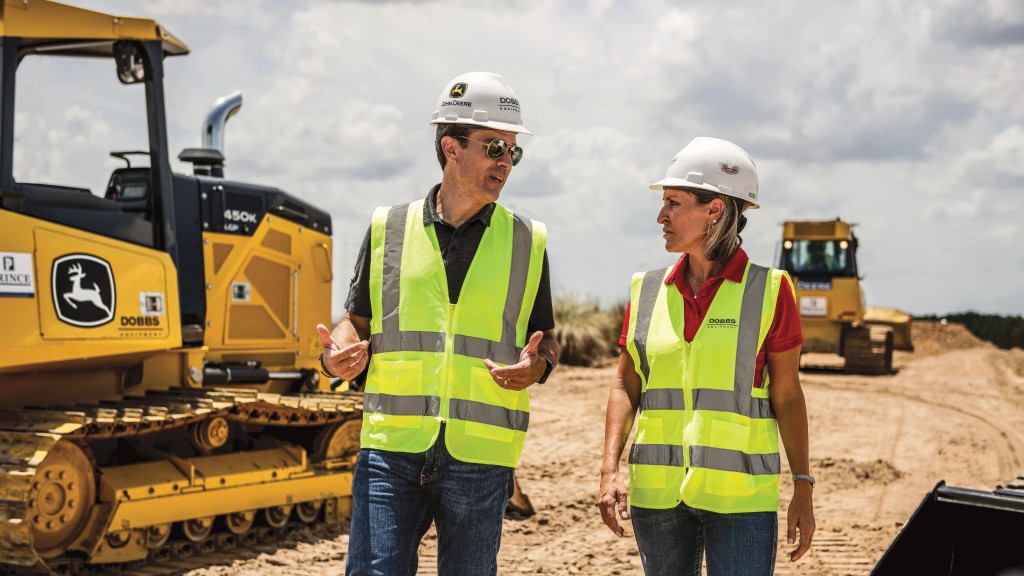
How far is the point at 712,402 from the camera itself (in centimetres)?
336

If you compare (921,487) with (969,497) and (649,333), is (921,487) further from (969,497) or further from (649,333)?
(649,333)

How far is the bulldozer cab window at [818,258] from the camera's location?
25234 millimetres

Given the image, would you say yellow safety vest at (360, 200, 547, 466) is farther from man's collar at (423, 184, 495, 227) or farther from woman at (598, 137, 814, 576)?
woman at (598, 137, 814, 576)

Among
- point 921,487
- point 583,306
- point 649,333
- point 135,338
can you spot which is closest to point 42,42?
point 135,338

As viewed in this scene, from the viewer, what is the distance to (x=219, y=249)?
8.68m

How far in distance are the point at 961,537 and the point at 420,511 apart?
2531 mm

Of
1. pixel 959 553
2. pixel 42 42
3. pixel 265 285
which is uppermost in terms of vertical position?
pixel 42 42

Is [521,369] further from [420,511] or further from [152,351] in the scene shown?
[152,351]

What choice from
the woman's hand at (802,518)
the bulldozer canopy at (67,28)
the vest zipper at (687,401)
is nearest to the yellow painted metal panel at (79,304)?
the bulldozer canopy at (67,28)

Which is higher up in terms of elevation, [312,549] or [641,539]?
[641,539]

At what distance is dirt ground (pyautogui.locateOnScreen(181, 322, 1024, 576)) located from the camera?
308 inches

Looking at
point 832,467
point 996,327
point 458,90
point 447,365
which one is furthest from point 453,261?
point 996,327

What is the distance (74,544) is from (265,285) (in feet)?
8.94

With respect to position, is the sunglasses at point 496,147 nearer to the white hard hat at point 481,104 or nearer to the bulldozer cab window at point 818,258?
the white hard hat at point 481,104
